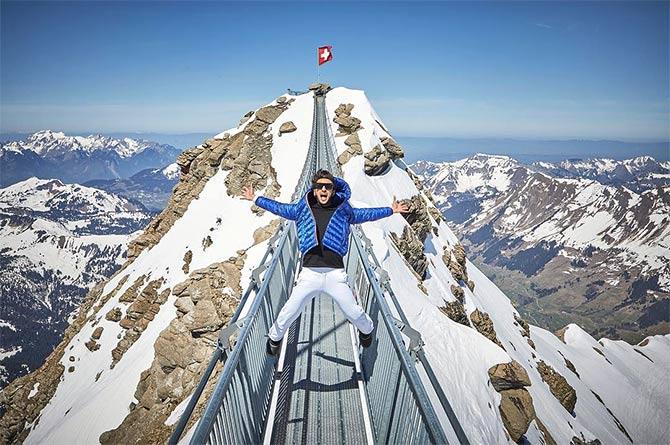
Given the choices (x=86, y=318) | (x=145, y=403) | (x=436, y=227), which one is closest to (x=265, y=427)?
(x=145, y=403)

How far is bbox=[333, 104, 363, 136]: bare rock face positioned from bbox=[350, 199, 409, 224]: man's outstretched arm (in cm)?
4068

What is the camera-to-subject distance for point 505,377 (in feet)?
57.9

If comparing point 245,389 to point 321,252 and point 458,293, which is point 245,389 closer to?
point 321,252

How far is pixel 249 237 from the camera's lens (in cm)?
3906

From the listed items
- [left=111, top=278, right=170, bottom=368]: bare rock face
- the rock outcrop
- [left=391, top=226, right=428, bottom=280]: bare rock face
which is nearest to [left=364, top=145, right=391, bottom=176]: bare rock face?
[left=391, top=226, right=428, bottom=280]: bare rock face

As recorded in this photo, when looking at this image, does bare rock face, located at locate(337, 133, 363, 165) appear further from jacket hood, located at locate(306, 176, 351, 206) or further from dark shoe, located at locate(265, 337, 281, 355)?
dark shoe, located at locate(265, 337, 281, 355)

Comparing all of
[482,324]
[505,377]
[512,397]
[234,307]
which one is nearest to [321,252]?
[505,377]

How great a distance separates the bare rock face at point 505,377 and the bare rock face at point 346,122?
1330 inches

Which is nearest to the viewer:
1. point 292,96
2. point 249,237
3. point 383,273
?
point 383,273

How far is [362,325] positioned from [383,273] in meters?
1.70

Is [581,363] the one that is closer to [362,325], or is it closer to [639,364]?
[639,364]

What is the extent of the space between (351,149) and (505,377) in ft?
93.9

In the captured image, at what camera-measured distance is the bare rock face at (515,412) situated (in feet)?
54.2

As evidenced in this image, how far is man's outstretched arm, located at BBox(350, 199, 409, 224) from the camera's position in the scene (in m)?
6.63
